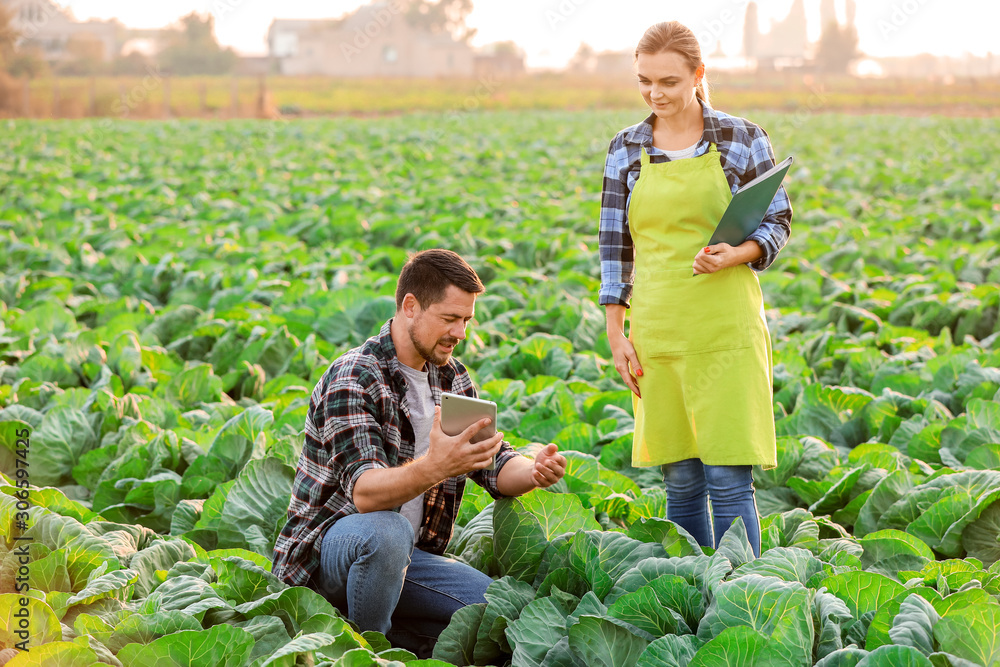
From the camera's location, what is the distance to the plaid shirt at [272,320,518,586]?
7.50 ft

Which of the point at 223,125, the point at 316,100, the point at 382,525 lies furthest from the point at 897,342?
the point at 316,100

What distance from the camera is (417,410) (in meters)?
2.47

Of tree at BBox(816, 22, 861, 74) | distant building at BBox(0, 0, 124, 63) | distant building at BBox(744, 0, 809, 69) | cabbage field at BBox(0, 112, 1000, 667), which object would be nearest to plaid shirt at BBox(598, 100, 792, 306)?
cabbage field at BBox(0, 112, 1000, 667)

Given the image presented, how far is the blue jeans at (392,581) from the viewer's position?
7.37 ft

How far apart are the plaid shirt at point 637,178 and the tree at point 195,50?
4922cm

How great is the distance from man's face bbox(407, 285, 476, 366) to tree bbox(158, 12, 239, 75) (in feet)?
162

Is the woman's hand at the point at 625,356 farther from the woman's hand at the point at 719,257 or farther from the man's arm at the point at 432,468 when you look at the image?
the man's arm at the point at 432,468

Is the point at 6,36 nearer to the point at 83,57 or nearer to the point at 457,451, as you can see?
the point at 83,57

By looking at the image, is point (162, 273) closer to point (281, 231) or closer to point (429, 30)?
point (281, 231)

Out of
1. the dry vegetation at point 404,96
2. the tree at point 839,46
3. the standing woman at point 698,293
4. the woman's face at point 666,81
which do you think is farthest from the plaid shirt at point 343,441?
the tree at point 839,46

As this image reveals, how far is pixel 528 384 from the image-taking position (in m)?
4.12

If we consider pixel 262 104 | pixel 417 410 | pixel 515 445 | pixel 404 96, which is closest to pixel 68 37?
pixel 404 96

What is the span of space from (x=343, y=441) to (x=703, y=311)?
39.1 inches

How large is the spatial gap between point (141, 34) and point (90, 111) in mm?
23515
